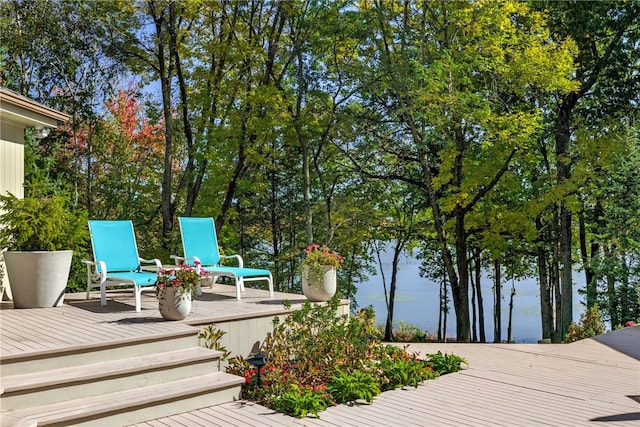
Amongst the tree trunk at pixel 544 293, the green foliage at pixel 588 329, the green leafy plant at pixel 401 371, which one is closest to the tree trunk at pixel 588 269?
the tree trunk at pixel 544 293

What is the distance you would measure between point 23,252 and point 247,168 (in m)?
7.36

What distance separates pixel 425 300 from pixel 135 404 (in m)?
15.5

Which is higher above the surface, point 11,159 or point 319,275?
point 11,159

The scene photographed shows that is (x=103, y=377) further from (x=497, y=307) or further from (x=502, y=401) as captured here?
(x=497, y=307)

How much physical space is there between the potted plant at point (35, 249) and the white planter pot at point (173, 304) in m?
1.52

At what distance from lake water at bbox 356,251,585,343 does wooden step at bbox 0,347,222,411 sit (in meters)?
13.0

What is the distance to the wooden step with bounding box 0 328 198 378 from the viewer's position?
3.94 m

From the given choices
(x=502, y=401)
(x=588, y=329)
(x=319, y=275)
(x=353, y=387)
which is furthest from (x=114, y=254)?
(x=588, y=329)

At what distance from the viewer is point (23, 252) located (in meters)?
5.84

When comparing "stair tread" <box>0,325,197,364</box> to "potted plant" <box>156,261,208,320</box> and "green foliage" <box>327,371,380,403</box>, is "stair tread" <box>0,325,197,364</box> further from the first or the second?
"green foliage" <box>327,371,380,403</box>

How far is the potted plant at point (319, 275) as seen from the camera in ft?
21.9

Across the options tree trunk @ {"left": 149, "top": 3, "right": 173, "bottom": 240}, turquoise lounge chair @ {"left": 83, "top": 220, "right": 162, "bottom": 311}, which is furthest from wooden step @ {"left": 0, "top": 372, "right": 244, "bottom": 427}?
tree trunk @ {"left": 149, "top": 3, "right": 173, "bottom": 240}

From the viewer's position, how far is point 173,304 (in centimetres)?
520

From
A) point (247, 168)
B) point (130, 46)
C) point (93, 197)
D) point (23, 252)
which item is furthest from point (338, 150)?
point (23, 252)
